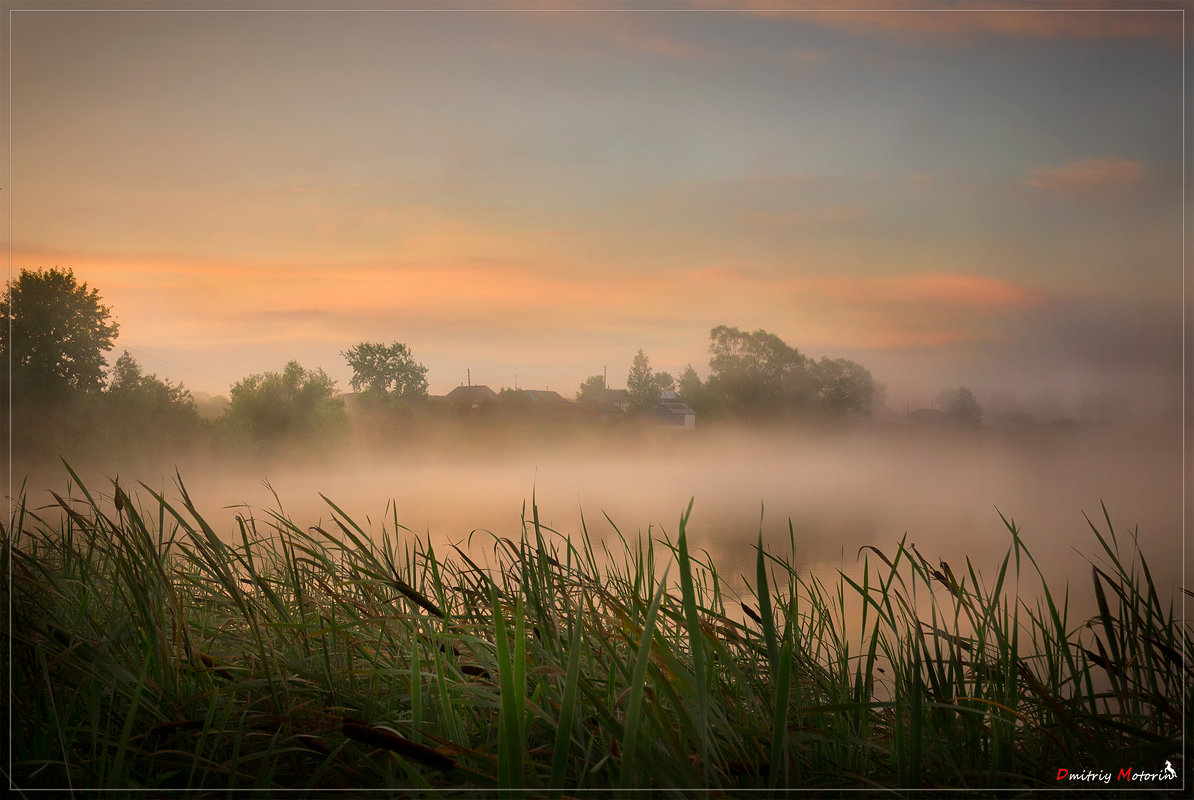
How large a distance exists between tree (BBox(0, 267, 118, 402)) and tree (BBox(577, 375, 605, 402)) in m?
3.01

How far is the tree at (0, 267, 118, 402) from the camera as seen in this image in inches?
153

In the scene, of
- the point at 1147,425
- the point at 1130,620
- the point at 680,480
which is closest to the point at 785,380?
the point at 680,480

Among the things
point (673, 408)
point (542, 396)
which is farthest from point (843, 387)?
point (542, 396)

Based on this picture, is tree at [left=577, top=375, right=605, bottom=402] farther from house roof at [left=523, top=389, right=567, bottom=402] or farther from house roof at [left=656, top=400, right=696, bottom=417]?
house roof at [left=656, top=400, right=696, bottom=417]

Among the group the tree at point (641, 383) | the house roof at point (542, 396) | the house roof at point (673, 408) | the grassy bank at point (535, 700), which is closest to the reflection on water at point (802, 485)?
the house roof at point (673, 408)

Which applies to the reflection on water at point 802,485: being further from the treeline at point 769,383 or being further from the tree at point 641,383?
the tree at point 641,383

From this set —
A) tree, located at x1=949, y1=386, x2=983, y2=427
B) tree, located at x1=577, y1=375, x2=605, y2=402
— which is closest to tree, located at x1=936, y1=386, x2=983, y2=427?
tree, located at x1=949, y1=386, x2=983, y2=427

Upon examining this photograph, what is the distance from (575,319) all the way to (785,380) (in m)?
2.84

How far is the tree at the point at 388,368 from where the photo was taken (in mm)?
4922

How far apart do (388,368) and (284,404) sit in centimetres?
249

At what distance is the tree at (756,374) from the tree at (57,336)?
453 cm

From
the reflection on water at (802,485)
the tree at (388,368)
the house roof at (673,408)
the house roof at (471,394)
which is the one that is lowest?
the reflection on water at (802,485)

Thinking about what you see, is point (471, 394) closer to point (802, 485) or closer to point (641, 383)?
point (641, 383)

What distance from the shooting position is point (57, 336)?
13.2ft
